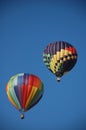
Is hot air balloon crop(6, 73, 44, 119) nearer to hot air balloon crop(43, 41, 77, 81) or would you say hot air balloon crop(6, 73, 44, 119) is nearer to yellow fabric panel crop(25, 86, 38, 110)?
yellow fabric panel crop(25, 86, 38, 110)

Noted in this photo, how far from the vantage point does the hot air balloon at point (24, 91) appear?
2411 cm

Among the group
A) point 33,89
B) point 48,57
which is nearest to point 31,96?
point 33,89

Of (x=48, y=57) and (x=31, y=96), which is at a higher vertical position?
(x=48, y=57)

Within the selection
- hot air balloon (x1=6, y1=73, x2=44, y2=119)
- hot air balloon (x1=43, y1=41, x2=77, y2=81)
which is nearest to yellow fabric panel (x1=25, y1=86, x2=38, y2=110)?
hot air balloon (x1=6, y1=73, x2=44, y2=119)

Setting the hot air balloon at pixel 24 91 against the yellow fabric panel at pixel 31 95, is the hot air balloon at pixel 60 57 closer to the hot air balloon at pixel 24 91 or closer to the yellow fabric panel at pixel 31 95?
the hot air balloon at pixel 24 91

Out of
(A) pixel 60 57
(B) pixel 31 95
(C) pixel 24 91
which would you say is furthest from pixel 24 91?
(A) pixel 60 57

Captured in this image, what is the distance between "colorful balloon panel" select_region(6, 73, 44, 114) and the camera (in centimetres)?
2410

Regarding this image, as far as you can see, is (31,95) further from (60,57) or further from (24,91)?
(60,57)

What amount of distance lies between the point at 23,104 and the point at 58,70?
7.19ft

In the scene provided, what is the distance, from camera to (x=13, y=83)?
24484 millimetres

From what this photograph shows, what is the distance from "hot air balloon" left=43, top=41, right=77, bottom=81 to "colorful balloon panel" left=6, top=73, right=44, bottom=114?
3.50 ft

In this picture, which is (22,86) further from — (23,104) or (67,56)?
(67,56)

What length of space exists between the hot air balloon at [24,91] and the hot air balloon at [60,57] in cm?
102

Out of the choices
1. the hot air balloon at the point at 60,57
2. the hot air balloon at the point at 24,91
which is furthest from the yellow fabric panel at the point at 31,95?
the hot air balloon at the point at 60,57
